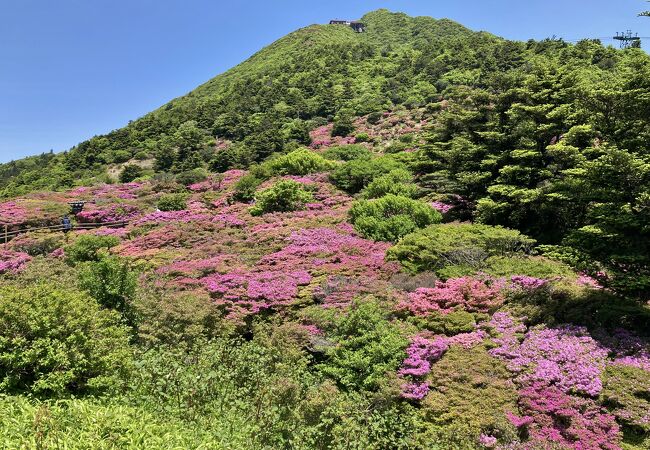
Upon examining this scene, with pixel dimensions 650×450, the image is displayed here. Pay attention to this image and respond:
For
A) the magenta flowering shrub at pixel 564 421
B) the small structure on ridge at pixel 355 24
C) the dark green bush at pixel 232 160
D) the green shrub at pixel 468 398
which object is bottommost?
the magenta flowering shrub at pixel 564 421

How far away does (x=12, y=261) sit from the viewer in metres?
18.7

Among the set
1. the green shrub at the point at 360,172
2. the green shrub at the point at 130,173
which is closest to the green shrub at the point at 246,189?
the green shrub at the point at 360,172

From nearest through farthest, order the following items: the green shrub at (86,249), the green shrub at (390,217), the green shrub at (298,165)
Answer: the green shrub at (390,217)
the green shrub at (86,249)
the green shrub at (298,165)

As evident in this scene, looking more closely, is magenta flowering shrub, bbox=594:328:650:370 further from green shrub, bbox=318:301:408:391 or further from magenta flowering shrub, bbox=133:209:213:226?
magenta flowering shrub, bbox=133:209:213:226

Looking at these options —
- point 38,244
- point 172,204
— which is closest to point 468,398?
point 38,244

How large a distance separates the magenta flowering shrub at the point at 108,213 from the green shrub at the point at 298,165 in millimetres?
9463

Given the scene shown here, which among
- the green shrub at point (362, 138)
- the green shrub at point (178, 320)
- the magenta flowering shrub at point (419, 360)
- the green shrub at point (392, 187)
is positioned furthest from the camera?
the green shrub at point (362, 138)

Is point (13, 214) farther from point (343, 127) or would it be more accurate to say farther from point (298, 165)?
point (343, 127)

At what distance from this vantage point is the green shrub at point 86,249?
18328mm

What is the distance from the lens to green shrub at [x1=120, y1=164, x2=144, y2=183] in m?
Answer: 40.3

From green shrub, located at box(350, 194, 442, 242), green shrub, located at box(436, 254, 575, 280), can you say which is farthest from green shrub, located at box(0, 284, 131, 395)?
green shrub, located at box(350, 194, 442, 242)

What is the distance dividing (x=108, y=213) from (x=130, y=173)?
16514 millimetres

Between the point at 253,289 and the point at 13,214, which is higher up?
the point at 13,214

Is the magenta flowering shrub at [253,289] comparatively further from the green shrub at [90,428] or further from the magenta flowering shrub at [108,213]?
the magenta flowering shrub at [108,213]
